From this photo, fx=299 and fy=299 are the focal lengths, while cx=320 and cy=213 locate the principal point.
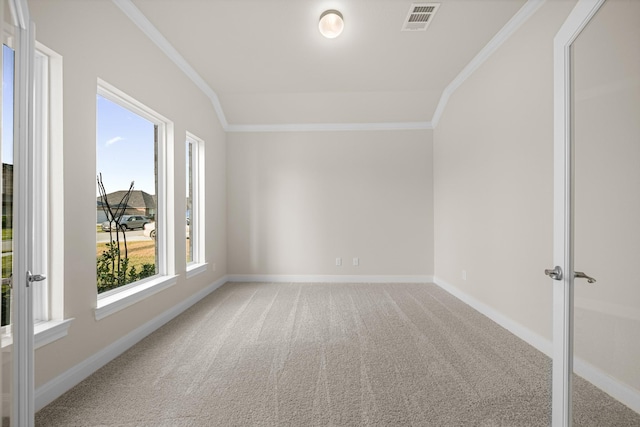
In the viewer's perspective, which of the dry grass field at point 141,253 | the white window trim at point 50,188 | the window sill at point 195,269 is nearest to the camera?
the white window trim at point 50,188

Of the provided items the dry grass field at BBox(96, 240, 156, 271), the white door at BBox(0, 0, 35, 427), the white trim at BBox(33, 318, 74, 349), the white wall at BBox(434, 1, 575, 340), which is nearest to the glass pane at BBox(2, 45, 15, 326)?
the white door at BBox(0, 0, 35, 427)

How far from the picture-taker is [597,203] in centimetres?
110

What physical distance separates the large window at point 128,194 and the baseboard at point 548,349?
10.1 feet

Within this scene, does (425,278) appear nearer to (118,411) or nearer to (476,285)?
(476,285)

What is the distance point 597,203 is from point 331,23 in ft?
8.06

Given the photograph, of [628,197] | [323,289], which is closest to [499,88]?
[628,197]

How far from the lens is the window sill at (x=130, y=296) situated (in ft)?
7.41

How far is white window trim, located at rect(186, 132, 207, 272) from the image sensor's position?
13.9 feet

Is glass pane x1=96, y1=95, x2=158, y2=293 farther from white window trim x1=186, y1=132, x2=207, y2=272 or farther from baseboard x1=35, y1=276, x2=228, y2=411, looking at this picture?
white window trim x1=186, y1=132, x2=207, y2=272

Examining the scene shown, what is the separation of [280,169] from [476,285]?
3.38m

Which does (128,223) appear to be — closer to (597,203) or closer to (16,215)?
(16,215)

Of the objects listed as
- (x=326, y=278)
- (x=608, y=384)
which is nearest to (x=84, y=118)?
(x=608, y=384)

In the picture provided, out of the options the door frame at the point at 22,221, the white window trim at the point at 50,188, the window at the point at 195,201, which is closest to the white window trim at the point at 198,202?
the window at the point at 195,201

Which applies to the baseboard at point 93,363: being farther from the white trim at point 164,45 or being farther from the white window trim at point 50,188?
the white trim at point 164,45
